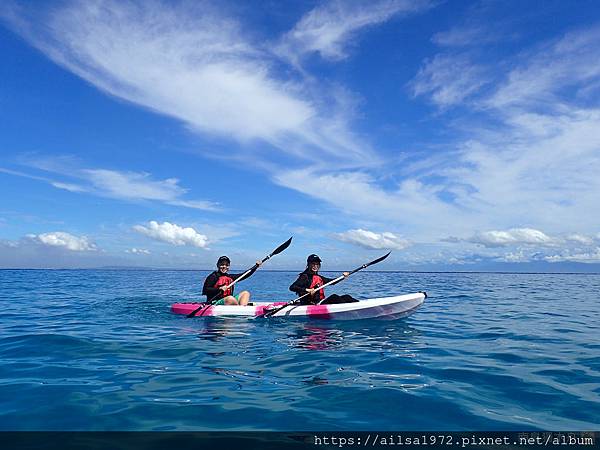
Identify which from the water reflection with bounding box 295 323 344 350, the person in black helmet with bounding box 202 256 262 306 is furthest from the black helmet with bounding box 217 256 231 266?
the water reflection with bounding box 295 323 344 350

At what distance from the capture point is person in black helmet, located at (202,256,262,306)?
14.1 m

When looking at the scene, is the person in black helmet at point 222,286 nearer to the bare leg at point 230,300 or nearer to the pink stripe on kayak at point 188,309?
the bare leg at point 230,300

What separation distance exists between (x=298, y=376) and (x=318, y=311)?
6303mm

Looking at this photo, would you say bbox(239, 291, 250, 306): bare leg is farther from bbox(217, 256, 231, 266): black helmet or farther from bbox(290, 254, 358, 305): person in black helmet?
bbox(290, 254, 358, 305): person in black helmet

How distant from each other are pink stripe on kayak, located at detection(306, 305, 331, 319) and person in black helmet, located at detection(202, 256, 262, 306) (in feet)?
8.65

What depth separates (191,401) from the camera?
5.42 meters

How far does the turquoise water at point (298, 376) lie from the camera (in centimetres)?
487

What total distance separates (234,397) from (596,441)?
14.2ft

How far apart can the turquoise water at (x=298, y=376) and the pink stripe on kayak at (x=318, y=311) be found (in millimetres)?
721

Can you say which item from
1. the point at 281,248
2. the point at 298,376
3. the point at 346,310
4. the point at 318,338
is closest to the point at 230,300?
the point at 281,248

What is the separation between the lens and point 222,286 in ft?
46.4

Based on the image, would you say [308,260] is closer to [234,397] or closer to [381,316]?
[381,316]

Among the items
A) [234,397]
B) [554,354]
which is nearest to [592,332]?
[554,354]

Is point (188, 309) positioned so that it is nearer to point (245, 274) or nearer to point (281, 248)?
point (245, 274)
